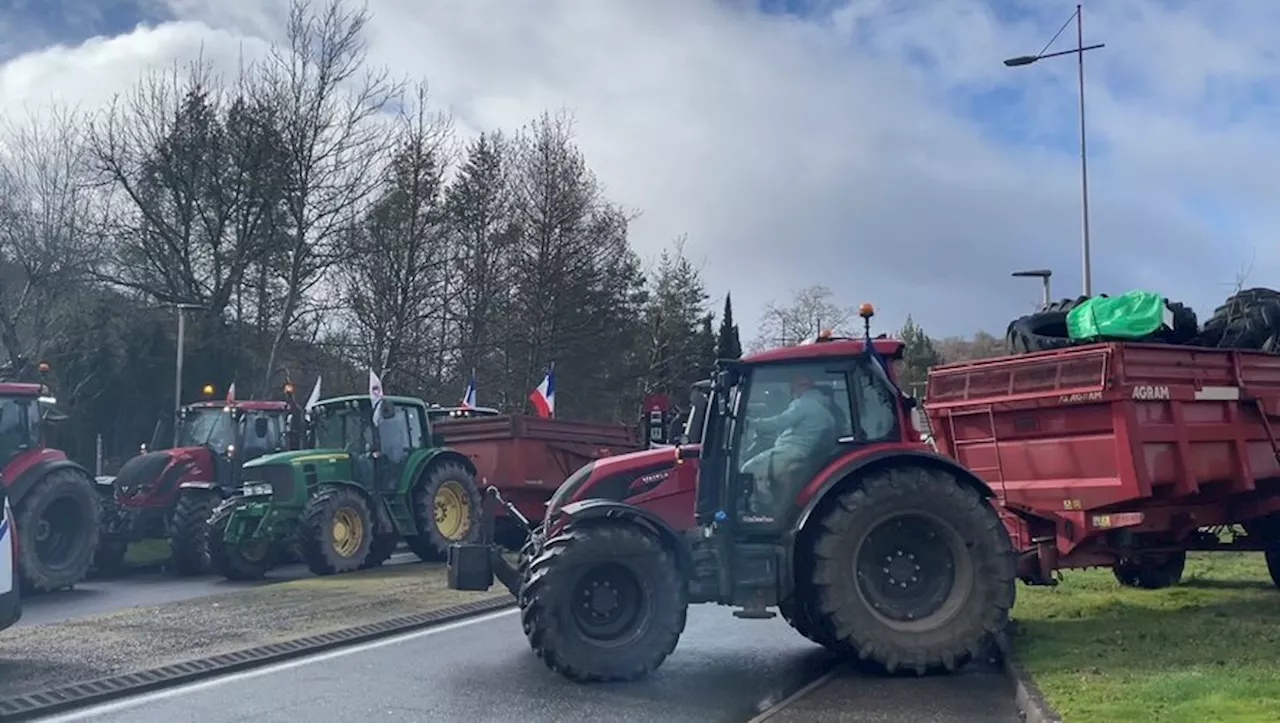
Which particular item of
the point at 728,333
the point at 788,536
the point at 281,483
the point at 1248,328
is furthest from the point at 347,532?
the point at 728,333

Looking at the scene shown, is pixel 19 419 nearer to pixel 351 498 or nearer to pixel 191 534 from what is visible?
pixel 191 534

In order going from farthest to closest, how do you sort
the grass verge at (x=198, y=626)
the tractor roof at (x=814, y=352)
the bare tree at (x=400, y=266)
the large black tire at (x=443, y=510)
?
the bare tree at (x=400, y=266), the large black tire at (x=443, y=510), the grass verge at (x=198, y=626), the tractor roof at (x=814, y=352)

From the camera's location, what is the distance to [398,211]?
35.7 m

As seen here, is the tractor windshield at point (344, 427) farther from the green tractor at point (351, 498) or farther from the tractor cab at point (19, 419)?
the tractor cab at point (19, 419)

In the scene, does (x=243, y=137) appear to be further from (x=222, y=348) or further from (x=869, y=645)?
(x=869, y=645)

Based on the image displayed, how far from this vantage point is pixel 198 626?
1205cm

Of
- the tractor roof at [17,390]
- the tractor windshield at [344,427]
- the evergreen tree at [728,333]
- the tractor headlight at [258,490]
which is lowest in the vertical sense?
the tractor headlight at [258,490]

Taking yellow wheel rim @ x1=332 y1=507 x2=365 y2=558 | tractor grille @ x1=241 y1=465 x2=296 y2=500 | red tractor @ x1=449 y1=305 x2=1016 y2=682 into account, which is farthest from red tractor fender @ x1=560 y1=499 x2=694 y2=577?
tractor grille @ x1=241 y1=465 x2=296 y2=500

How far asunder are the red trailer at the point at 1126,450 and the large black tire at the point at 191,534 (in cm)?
1189

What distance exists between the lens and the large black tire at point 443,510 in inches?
758

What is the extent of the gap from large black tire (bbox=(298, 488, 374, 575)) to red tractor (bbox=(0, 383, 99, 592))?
279 centimetres

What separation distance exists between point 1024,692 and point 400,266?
29.4 m

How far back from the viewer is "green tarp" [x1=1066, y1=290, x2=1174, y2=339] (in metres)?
11.0

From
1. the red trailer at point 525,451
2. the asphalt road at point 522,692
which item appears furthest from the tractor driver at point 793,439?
the red trailer at point 525,451
